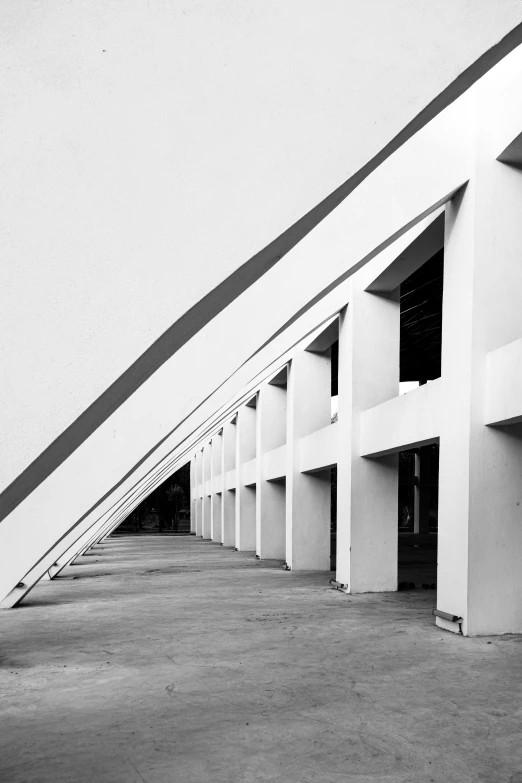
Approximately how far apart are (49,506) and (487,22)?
784 centimetres

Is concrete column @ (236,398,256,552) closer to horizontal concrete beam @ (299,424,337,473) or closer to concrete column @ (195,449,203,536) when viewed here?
horizontal concrete beam @ (299,424,337,473)

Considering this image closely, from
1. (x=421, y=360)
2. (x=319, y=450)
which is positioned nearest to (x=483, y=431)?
(x=319, y=450)

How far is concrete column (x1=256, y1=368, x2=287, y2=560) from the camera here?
23.8 meters

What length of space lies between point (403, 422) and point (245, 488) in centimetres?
1702

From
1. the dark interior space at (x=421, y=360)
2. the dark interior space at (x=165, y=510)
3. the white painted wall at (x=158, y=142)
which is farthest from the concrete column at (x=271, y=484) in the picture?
the dark interior space at (x=165, y=510)

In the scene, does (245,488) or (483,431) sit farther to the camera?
(245,488)

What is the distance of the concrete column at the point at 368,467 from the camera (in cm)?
1413

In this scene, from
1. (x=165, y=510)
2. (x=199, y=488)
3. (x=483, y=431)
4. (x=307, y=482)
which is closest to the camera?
(x=483, y=431)

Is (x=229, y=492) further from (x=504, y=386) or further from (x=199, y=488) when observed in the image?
(x=504, y=386)

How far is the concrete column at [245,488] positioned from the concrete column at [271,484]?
3.98 m

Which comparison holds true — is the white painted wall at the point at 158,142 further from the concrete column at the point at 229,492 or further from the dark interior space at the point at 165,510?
the dark interior space at the point at 165,510

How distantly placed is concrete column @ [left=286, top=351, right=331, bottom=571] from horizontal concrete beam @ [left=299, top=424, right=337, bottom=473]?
0.44 metres

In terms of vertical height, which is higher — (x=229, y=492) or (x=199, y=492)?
(x=229, y=492)

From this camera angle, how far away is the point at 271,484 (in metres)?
23.9
